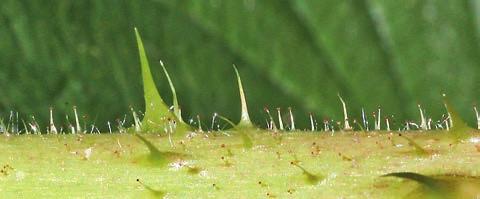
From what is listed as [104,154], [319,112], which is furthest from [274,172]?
[319,112]

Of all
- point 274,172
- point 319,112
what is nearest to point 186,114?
point 319,112

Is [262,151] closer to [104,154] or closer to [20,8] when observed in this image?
[104,154]

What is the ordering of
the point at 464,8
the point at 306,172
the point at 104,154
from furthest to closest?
the point at 464,8, the point at 104,154, the point at 306,172

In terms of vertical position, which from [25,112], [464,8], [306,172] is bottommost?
[306,172]

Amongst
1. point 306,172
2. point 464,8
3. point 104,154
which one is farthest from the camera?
point 464,8

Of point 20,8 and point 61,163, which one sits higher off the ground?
point 20,8

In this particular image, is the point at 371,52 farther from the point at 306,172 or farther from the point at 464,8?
the point at 306,172

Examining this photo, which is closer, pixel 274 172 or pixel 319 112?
pixel 274 172
